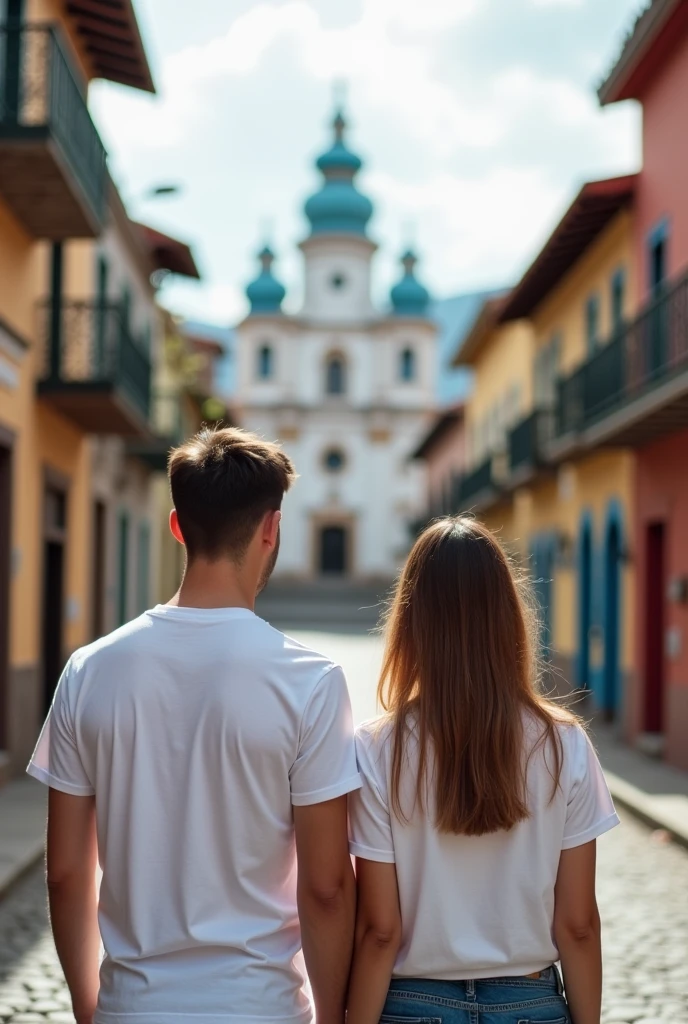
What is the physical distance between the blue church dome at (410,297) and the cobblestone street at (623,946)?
6252 centimetres

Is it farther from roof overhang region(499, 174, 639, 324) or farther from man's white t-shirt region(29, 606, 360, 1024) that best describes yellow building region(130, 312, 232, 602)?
man's white t-shirt region(29, 606, 360, 1024)

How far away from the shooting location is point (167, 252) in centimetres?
2439

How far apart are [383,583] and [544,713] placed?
60.2 metres

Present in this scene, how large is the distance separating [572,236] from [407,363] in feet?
159

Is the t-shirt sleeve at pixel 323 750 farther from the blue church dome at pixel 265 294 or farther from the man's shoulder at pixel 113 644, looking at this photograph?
the blue church dome at pixel 265 294

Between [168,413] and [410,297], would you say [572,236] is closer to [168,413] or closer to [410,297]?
[168,413]

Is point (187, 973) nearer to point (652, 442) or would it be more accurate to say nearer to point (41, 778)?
point (41, 778)

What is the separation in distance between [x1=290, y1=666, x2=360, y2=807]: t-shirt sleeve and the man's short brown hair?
1.03 feet

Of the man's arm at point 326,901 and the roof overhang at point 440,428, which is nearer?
the man's arm at point 326,901

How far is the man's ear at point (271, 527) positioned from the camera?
2.73m

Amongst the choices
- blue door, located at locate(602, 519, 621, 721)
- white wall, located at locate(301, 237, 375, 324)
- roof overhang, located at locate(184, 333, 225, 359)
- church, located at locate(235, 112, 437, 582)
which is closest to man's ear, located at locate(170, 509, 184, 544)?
blue door, located at locate(602, 519, 621, 721)

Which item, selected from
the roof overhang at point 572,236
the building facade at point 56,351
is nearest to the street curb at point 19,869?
the building facade at point 56,351

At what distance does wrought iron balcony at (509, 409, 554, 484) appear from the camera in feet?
76.7

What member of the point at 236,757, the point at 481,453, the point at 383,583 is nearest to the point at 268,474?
the point at 236,757
